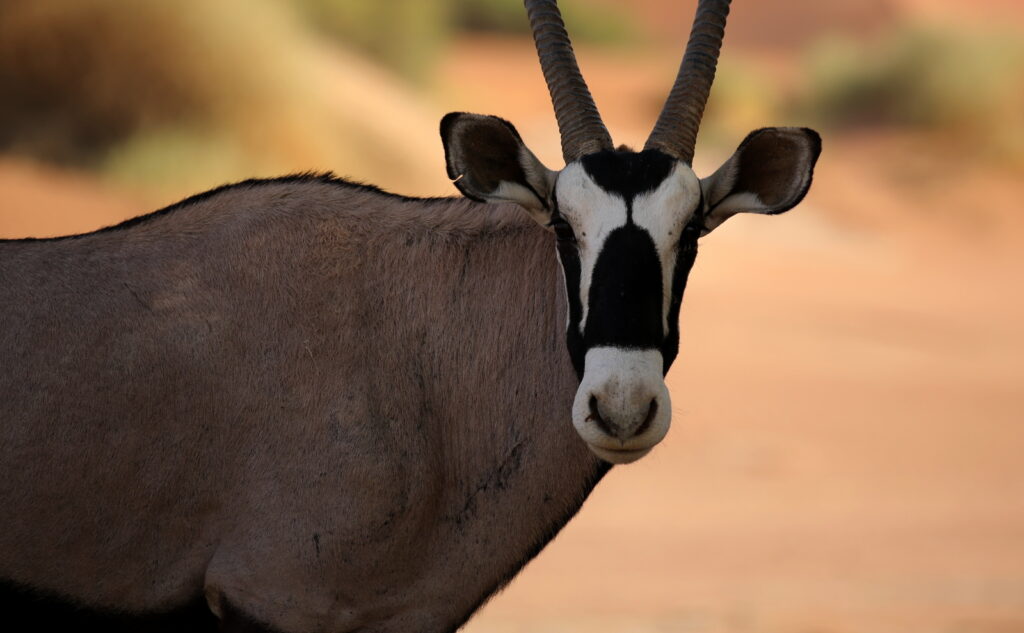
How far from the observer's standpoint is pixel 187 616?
514 centimetres

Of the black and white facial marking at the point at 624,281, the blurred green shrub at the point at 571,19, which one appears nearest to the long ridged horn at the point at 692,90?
the black and white facial marking at the point at 624,281

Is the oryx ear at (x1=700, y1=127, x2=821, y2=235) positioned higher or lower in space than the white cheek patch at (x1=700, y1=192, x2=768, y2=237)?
higher

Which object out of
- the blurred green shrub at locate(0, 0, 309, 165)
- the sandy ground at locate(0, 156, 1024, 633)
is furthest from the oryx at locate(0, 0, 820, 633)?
the blurred green shrub at locate(0, 0, 309, 165)

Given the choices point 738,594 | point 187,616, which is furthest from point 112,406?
point 738,594

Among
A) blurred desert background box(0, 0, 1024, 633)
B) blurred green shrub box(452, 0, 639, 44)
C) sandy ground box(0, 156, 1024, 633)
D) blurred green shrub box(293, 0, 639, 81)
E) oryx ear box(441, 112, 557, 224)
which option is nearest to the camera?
oryx ear box(441, 112, 557, 224)

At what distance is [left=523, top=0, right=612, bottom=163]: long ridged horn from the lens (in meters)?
5.43

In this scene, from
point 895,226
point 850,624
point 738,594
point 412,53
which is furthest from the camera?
point 412,53

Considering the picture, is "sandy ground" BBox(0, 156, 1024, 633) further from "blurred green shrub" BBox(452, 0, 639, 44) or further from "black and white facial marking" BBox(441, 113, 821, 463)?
"blurred green shrub" BBox(452, 0, 639, 44)

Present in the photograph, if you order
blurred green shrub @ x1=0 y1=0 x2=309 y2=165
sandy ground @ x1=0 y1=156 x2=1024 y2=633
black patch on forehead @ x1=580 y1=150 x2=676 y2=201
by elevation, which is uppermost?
blurred green shrub @ x1=0 y1=0 x2=309 y2=165

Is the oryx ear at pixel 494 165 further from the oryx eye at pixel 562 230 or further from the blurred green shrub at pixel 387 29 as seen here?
the blurred green shrub at pixel 387 29

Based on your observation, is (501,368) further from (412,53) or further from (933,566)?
(412,53)

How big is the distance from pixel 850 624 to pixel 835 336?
10801 mm

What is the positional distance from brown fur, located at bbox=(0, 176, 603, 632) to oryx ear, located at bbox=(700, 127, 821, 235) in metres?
0.69

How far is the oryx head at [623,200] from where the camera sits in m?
4.75
